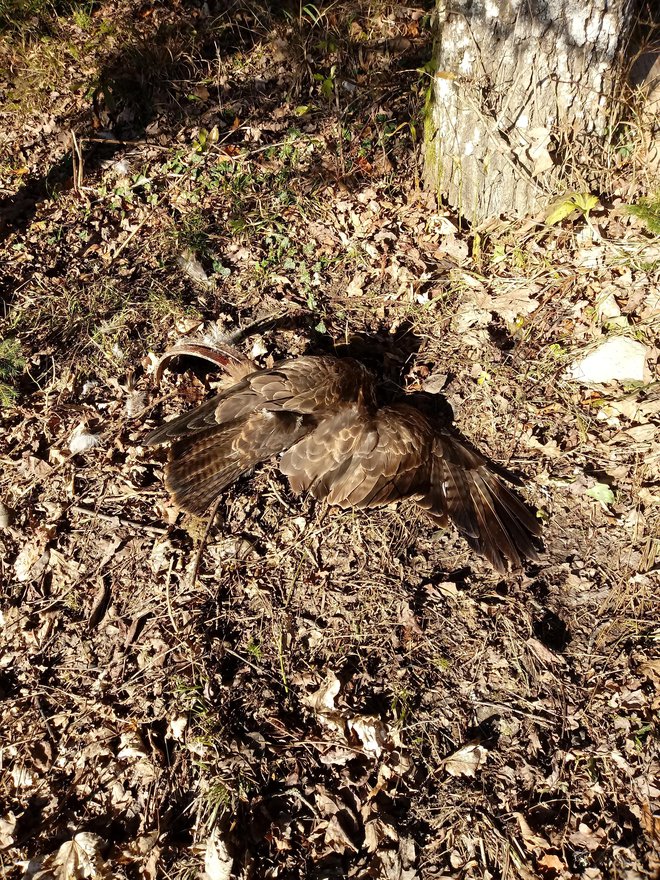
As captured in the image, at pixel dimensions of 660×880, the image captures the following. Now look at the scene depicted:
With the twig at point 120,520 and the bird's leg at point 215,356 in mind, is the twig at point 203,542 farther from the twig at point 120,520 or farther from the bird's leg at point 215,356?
the bird's leg at point 215,356

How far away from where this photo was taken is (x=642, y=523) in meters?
3.49

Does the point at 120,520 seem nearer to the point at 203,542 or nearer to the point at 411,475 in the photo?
the point at 203,542

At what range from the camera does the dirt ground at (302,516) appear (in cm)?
294

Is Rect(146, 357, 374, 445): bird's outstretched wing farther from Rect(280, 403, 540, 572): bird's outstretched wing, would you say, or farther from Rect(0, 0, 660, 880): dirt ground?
Rect(0, 0, 660, 880): dirt ground

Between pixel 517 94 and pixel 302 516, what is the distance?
3274 millimetres

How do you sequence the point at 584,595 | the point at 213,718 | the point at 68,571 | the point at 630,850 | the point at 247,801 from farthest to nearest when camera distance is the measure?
1. the point at 68,571
2. the point at 584,595
3. the point at 213,718
4. the point at 247,801
5. the point at 630,850

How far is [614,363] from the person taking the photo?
3.90 meters

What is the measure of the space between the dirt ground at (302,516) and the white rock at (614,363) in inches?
2.7

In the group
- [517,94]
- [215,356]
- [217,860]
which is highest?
[517,94]

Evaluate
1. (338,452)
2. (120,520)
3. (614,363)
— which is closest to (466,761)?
(338,452)

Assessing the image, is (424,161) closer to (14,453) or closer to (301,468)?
(301,468)

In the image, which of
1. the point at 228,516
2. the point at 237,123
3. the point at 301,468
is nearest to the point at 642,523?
the point at 301,468

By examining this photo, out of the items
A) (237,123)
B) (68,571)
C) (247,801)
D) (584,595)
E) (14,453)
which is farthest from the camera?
(237,123)

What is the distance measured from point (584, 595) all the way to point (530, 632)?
1.36ft
